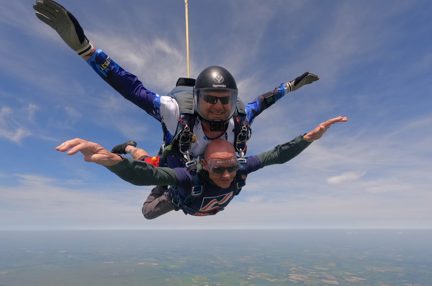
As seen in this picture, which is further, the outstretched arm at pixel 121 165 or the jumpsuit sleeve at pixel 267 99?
the jumpsuit sleeve at pixel 267 99

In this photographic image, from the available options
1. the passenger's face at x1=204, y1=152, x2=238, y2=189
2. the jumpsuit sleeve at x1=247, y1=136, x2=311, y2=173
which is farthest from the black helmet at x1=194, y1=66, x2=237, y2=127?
the jumpsuit sleeve at x1=247, y1=136, x2=311, y2=173

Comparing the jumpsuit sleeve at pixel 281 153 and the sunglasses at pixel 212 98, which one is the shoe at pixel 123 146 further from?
the jumpsuit sleeve at pixel 281 153

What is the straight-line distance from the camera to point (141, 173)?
11.3ft

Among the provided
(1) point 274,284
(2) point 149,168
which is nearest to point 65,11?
(2) point 149,168

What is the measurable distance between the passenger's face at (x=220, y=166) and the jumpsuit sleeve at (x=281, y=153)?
62cm

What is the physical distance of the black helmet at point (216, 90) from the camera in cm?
421

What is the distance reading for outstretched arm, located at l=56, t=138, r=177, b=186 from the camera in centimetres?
255

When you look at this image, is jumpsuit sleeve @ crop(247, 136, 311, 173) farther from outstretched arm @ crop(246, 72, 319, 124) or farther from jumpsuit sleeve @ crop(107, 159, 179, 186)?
jumpsuit sleeve @ crop(107, 159, 179, 186)

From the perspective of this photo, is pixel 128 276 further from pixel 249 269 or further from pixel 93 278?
pixel 249 269

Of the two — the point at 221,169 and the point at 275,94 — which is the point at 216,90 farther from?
the point at 275,94

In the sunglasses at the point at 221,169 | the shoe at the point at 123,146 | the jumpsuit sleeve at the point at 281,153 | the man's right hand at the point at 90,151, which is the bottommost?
the man's right hand at the point at 90,151

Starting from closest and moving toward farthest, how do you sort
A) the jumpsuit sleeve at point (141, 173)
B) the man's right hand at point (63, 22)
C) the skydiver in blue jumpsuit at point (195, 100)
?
1. the jumpsuit sleeve at point (141, 173)
2. the man's right hand at point (63, 22)
3. the skydiver in blue jumpsuit at point (195, 100)

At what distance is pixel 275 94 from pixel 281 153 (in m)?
1.29

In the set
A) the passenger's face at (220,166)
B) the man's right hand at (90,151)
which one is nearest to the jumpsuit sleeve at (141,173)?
the man's right hand at (90,151)
